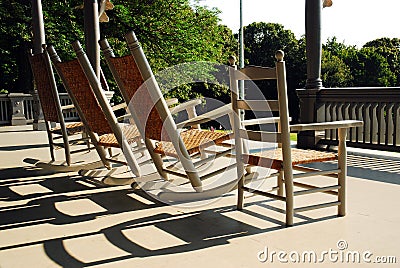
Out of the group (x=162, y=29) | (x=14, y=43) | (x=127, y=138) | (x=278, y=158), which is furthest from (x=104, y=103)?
(x=162, y=29)

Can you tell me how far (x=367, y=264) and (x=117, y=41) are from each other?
15745mm

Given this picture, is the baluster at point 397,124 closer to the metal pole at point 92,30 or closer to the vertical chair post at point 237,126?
the vertical chair post at point 237,126

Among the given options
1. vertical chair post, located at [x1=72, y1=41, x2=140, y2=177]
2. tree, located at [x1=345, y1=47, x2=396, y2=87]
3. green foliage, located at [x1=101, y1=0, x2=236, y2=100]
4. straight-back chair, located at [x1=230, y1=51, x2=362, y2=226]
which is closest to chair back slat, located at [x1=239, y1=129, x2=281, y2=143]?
straight-back chair, located at [x1=230, y1=51, x2=362, y2=226]

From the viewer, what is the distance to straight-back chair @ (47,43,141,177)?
343 centimetres

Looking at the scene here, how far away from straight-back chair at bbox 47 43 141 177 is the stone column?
8.04 feet

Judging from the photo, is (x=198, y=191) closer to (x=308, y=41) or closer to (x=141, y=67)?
(x=141, y=67)

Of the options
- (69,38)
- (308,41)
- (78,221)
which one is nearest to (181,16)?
(69,38)

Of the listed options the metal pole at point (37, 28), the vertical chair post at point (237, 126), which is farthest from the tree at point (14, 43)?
the vertical chair post at point (237, 126)

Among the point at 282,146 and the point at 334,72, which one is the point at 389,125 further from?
the point at 334,72

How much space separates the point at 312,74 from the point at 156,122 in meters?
3.06

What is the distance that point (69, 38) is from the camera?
15477mm

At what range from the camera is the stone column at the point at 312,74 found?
5.29 meters

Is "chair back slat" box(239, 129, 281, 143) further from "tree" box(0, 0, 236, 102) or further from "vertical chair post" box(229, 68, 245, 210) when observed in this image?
"tree" box(0, 0, 236, 102)

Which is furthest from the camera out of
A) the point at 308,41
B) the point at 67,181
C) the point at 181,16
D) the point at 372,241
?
the point at 181,16
